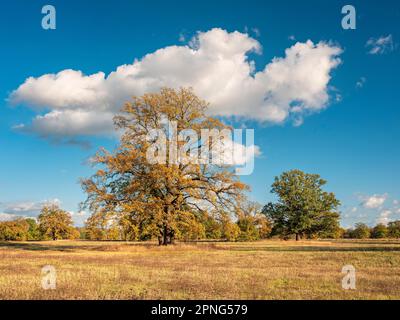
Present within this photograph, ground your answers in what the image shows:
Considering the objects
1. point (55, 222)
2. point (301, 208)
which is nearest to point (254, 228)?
point (301, 208)

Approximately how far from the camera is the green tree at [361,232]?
12500cm

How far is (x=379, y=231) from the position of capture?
122625 millimetres

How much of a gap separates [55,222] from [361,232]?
310 feet

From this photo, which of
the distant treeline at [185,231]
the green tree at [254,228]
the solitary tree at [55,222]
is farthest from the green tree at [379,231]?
the solitary tree at [55,222]

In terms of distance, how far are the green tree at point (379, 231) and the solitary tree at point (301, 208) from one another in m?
58.2

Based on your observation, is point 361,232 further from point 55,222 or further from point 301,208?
point 55,222

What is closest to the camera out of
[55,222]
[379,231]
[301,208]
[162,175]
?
[162,175]

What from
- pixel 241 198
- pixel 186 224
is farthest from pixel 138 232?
pixel 241 198

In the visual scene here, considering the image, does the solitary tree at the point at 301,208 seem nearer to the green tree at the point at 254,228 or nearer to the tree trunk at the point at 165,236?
the green tree at the point at 254,228

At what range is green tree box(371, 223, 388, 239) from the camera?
398 feet

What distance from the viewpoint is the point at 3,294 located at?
1121cm
